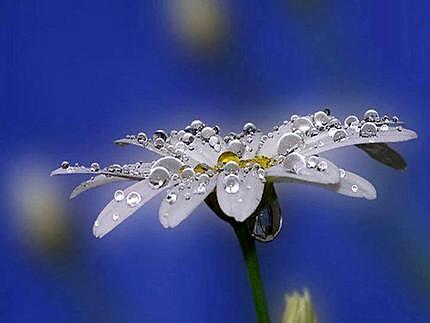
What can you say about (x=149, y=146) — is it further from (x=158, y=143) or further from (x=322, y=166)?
(x=322, y=166)

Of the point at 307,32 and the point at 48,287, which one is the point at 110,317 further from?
the point at 307,32

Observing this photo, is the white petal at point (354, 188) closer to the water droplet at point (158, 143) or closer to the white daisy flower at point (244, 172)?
the white daisy flower at point (244, 172)

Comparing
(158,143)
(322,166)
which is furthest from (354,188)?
(158,143)

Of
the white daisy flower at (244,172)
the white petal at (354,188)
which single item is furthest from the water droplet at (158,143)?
the white petal at (354,188)

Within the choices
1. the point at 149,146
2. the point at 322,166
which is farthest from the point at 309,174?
the point at 149,146

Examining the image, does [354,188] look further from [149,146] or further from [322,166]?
[149,146]
